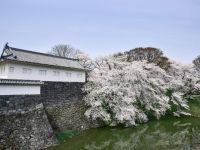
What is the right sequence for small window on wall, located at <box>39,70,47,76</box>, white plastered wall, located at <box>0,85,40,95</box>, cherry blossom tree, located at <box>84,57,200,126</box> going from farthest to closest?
cherry blossom tree, located at <box>84,57,200,126</box> → small window on wall, located at <box>39,70,47,76</box> → white plastered wall, located at <box>0,85,40,95</box>

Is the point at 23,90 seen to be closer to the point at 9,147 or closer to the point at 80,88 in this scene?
the point at 9,147

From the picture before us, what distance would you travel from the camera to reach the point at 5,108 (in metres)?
13.2

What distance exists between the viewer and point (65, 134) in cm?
1691

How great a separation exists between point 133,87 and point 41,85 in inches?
397

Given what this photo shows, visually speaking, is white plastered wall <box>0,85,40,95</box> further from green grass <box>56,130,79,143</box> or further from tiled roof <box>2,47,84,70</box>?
green grass <box>56,130,79,143</box>

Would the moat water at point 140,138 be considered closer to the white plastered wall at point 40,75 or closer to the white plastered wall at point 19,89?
the white plastered wall at point 19,89

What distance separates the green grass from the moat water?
351 mm

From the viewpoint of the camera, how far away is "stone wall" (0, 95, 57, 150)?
41.8 ft

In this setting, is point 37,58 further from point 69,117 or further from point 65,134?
point 65,134

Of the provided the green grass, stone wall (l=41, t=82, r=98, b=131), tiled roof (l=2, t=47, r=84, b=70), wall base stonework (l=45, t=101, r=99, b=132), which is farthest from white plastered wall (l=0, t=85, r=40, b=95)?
the green grass

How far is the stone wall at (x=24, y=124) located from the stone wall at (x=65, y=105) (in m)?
1.36

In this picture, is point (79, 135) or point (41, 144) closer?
point (41, 144)

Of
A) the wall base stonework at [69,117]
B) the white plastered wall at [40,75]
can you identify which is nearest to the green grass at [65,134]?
the wall base stonework at [69,117]

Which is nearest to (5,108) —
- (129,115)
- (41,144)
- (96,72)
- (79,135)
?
(41,144)
